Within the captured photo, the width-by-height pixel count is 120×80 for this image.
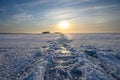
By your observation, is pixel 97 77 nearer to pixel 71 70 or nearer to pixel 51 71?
pixel 71 70

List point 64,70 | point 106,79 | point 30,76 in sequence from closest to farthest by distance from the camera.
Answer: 1. point 106,79
2. point 30,76
3. point 64,70

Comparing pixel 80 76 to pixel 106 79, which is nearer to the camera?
pixel 106 79

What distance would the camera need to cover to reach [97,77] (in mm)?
3926

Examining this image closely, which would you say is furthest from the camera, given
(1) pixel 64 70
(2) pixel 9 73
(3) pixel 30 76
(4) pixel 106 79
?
(1) pixel 64 70

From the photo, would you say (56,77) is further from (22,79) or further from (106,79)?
(106,79)

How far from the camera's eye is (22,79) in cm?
387

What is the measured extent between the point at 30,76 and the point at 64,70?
144 centimetres

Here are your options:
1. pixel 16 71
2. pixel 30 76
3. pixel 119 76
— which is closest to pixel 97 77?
pixel 119 76

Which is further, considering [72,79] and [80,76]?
[80,76]

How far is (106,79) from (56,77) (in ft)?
5.68

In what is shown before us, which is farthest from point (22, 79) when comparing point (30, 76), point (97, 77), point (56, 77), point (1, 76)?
point (97, 77)

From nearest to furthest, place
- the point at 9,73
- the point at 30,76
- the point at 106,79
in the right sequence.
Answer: the point at 106,79 < the point at 30,76 < the point at 9,73

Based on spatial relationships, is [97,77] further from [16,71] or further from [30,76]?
[16,71]

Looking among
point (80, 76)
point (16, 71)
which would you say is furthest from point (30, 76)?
point (80, 76)
